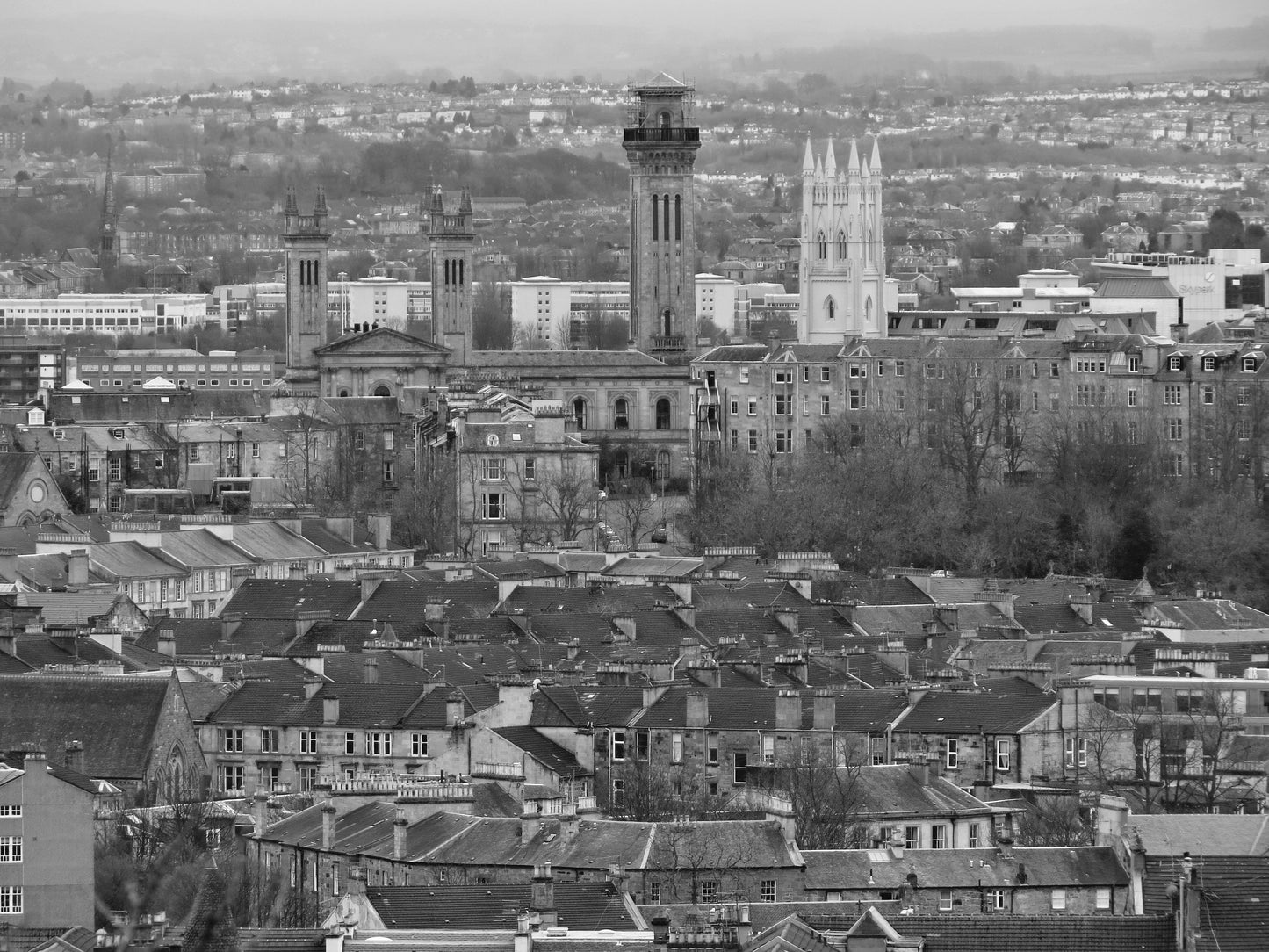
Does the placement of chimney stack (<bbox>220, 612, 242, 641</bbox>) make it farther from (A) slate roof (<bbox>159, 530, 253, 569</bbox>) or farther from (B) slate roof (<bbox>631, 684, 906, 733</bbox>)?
(B) slate roof (<bbox>631, 684, 906, 733</bbox>)

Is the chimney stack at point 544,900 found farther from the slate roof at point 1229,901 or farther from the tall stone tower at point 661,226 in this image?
the tall stone tower at point 661,226

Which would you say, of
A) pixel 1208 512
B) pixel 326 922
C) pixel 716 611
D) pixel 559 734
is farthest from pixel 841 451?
pixel 326 922

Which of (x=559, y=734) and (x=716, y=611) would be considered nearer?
(x=559, y=734)

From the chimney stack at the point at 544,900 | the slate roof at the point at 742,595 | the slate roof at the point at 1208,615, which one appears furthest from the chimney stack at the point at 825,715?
the slate roof at the point at 1208,615

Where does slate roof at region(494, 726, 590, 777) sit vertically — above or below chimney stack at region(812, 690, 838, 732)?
below

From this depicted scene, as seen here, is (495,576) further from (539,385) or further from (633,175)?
(633,175)

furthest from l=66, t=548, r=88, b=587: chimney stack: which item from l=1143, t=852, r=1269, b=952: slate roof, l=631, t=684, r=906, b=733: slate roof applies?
l=1143, t=852, r=1269, b=952: slate roof

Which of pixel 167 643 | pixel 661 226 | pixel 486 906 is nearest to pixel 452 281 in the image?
pixel 661 226
